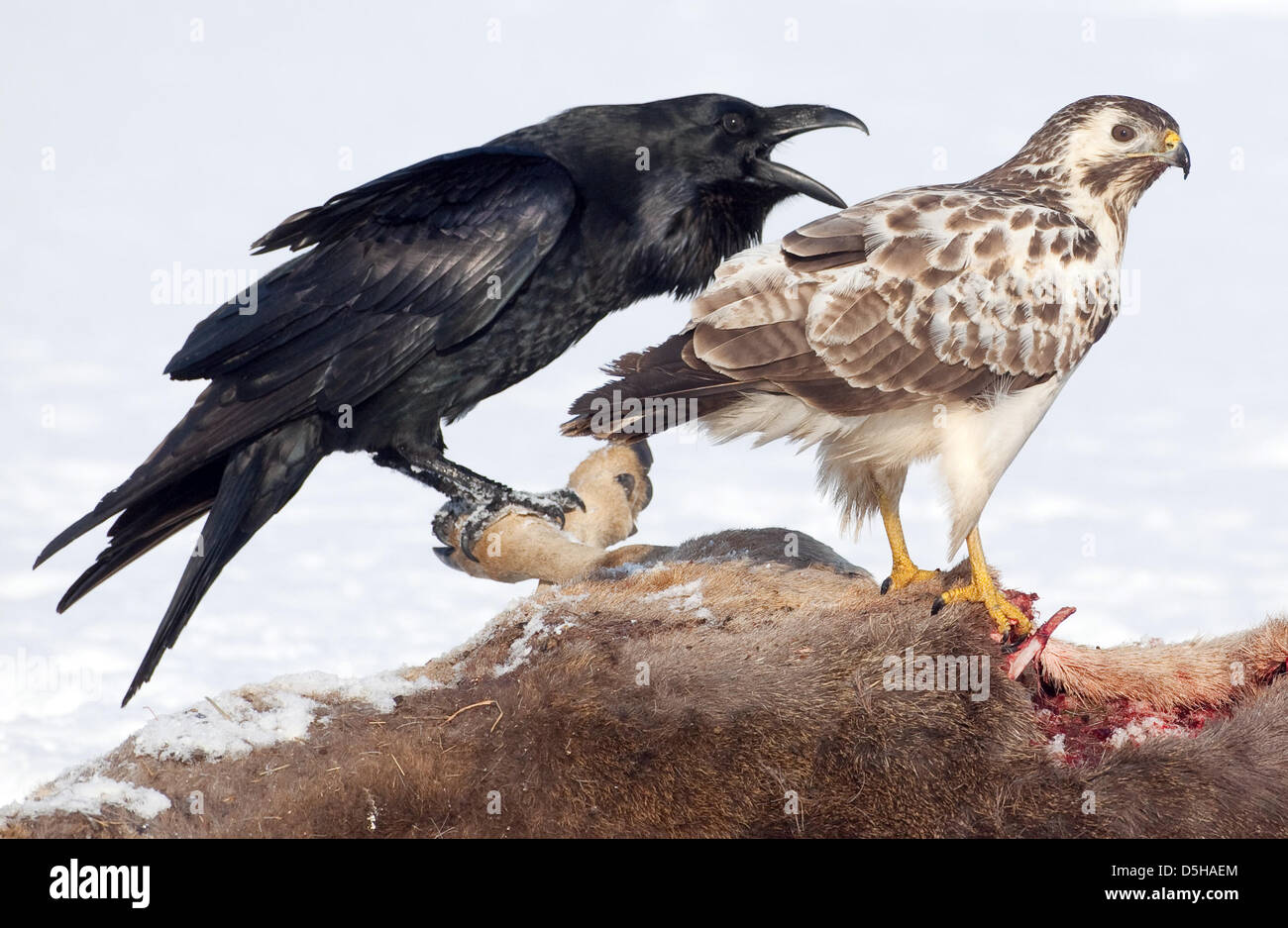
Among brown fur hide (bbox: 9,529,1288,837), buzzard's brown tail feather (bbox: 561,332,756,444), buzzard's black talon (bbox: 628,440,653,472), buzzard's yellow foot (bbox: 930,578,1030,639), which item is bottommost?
brown fur hide (bbox: 9,529,1288,837)

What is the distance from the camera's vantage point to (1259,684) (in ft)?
11.5

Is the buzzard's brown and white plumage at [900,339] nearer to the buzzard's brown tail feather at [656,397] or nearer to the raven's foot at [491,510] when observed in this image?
the buzzard's brown tail feather at [656,397]

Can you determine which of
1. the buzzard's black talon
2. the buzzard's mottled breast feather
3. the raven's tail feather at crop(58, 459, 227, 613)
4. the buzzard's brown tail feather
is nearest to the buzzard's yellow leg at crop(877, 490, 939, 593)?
the buzzard's mottled breast feather

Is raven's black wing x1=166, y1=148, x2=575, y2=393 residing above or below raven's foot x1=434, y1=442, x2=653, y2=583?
above

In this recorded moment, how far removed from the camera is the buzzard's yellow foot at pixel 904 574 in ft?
13.2

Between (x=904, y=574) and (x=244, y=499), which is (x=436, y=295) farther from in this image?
(x=904, y=574)

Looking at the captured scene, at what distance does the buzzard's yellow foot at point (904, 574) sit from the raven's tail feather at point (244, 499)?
1919 mm

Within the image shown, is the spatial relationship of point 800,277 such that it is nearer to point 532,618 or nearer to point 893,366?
point 893,366

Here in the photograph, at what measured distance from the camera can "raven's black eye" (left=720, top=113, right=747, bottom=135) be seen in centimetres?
473

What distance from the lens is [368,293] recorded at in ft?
14.6

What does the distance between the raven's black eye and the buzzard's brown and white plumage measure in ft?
2.66

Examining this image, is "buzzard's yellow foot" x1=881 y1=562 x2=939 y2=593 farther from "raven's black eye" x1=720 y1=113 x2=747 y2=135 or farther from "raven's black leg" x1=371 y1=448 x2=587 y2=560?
"raven's black eye" x1=720 y1=113 x2=747 y2=135

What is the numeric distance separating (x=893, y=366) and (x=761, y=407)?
1.28 feet

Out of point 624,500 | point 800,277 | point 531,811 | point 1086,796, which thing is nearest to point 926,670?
point 1086,796
